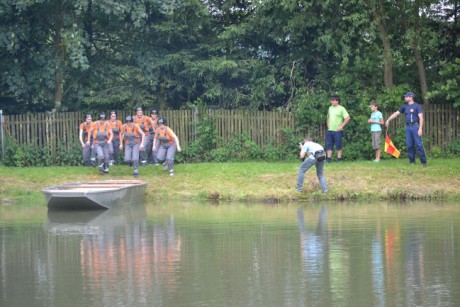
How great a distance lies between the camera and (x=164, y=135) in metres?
29.2

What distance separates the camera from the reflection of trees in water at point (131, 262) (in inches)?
502

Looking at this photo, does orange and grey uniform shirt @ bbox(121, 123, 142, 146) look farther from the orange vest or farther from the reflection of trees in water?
the reflection of trees in water

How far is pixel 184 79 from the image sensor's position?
34.7 meters

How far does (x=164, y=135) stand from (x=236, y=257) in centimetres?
1391

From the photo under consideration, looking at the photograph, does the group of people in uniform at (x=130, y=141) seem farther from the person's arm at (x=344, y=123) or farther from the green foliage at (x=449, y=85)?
the green foliage at (x=449, y=85)

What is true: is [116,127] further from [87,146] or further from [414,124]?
[414,124]

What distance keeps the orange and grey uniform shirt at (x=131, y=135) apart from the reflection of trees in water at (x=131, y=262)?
9.05 metres

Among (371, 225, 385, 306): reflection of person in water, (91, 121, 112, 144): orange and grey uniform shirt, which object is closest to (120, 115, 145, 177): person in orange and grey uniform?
(91, 121, 112, 144): orange and grey uniform shirt

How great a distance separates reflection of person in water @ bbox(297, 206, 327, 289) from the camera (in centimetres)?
1388

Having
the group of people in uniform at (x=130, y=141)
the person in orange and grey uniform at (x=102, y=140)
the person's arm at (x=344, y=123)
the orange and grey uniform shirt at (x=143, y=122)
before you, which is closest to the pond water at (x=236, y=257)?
the group of people in uniform at (x=130, y=141)

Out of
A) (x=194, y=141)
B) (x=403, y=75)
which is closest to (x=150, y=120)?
Result: (x=194, y=141)

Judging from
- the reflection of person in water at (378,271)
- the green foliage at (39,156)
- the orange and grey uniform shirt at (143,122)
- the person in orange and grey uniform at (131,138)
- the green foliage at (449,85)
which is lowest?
the reflection of person in water at (378,271)

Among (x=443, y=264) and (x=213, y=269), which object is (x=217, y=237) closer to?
(x=213, y=269)

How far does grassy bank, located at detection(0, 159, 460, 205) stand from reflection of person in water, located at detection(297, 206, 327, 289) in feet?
16.2
